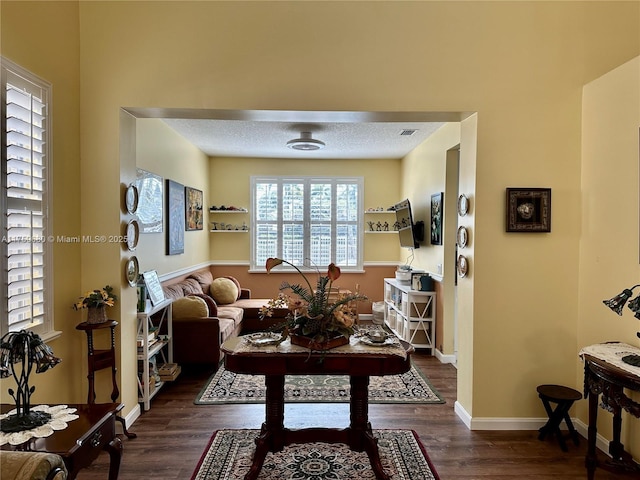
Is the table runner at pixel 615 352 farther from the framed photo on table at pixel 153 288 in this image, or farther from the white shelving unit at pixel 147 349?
the framed photo on table at pixel 153 288

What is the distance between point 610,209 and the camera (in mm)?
2854

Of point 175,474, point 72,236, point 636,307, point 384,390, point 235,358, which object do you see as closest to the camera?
point 636,307

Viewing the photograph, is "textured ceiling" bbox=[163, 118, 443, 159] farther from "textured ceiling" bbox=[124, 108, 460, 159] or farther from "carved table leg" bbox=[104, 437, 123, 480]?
"carved table leg" bbox=[104, 437, 123, 480]

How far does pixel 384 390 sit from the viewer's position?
3.99m

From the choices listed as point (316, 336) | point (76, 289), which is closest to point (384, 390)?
point (316, 336)

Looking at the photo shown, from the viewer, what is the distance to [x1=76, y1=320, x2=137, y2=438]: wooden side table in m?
2.91

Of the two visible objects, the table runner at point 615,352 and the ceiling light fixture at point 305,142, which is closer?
the table runner at point 615,352

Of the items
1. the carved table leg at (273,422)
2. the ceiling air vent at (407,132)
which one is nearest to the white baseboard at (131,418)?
the carved table leg at (273,422)

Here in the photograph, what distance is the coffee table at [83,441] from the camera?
1.58 metres

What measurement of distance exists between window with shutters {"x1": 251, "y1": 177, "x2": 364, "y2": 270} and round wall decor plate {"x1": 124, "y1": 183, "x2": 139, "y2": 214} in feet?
13.4

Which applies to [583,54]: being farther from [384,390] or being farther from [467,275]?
[384,390]

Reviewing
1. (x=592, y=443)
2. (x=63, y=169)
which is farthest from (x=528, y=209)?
(x=63, y=169)

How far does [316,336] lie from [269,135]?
12.7 feet

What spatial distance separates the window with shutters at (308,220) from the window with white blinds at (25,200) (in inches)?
186
